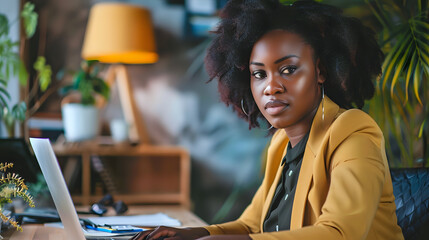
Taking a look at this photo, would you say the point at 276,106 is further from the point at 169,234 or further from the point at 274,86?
the point at 169,234

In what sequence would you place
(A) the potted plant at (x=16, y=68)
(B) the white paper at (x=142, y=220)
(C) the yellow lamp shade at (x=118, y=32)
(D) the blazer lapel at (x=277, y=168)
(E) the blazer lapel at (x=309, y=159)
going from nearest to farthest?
1. (E) the blazer lapel at (x=309, y=159)
2. (D) the blazer lapel at (x=277, y=168)
3. (B) the white paper at (x=142, y=220)
4. (A) the potted plant at (x=16, y=68)
5. (C) the yellow lamp shade at (x=118, y=32)

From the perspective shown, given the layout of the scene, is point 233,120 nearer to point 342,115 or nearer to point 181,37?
point 181,37

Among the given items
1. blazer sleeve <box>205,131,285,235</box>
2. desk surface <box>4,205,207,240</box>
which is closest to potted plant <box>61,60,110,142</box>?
desk surface <box>4,205,207,240</box>

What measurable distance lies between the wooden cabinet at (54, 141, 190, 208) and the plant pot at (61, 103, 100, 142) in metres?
0.06

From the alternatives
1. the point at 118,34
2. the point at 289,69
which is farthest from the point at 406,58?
the point at 118,34

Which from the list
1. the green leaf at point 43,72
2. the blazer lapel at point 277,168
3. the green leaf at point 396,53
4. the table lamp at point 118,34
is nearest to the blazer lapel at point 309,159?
the blazer lapel at point 277,168

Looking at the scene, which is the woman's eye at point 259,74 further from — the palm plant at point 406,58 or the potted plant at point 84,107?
the potted plant at point 84,107

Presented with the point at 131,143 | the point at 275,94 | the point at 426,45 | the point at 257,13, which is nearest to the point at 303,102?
the point at 275,94

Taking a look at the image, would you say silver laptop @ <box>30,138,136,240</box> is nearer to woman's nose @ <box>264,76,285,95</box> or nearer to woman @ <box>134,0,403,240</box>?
woman @ <box>134,0,403,240</box>

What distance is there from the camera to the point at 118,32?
357 centimetres

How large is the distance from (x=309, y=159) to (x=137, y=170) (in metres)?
2.83

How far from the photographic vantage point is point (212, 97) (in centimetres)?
416

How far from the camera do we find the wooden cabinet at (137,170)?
3631mm

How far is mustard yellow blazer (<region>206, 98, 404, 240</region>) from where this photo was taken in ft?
3.31
